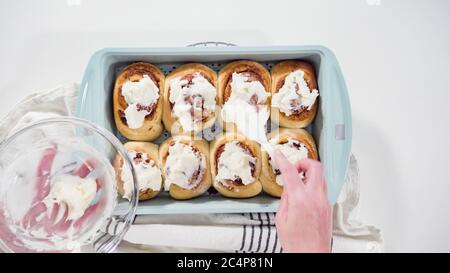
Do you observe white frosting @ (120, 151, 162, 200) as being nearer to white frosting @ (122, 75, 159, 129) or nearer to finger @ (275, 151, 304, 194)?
white frosting @ (122, 75, 159, 129)

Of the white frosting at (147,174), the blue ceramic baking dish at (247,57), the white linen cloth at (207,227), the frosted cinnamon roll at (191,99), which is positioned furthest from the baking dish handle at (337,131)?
the white frosting at (147,174)

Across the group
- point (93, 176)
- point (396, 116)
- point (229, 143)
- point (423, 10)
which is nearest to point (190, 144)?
point (229, 143)

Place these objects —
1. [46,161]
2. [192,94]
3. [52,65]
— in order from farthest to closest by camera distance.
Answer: [52,65] < [192,94] < [46,161]

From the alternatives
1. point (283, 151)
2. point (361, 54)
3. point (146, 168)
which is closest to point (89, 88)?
point (146, 168)

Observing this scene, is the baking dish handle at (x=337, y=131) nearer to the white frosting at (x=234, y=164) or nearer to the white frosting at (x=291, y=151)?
the white frosting at (x=291, y=151)

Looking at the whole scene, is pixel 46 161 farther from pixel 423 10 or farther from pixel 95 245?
pixel 423 10

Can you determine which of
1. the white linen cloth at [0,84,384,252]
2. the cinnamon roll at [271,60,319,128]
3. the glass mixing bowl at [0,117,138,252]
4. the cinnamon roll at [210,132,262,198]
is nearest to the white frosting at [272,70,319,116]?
the cinnamon roll at [271,60,319,128]

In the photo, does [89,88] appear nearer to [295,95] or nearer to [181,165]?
[181,165]
